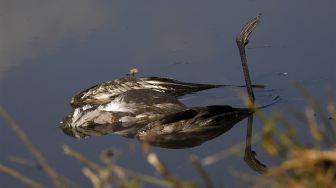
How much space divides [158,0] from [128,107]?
3.37 metres

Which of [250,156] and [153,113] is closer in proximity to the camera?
[250,156]

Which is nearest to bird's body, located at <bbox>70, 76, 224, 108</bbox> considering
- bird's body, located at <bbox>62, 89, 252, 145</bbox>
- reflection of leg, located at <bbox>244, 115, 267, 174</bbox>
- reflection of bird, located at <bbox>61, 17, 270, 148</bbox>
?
reflection of bird, located at <bbox>61, 17, 270, 148</bbox>

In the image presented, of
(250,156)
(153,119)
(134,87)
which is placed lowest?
(250,156)

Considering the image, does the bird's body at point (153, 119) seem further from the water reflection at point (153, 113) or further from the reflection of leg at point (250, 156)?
the reflection of leg at point (250, 156)

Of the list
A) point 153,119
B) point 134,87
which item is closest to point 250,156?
point 153,119

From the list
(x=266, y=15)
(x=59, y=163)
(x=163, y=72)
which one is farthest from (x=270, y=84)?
(x=59, y=163)

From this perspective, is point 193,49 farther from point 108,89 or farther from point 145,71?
point 108,89

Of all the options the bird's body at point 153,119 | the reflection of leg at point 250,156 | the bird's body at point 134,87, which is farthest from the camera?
the bird's body at point 134,87

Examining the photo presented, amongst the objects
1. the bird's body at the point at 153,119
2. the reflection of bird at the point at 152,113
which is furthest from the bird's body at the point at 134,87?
the bird's body at the point at 153,119

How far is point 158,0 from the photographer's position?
9102 mm

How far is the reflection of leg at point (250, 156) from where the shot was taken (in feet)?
11.0

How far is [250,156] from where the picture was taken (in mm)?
4094

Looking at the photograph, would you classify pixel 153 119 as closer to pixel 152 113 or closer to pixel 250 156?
pixel 152 113

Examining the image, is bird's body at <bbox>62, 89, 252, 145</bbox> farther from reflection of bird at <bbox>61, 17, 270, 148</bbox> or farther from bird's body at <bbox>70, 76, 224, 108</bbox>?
bird's body at <bbox>70, 76, 224, 108</bbox>
